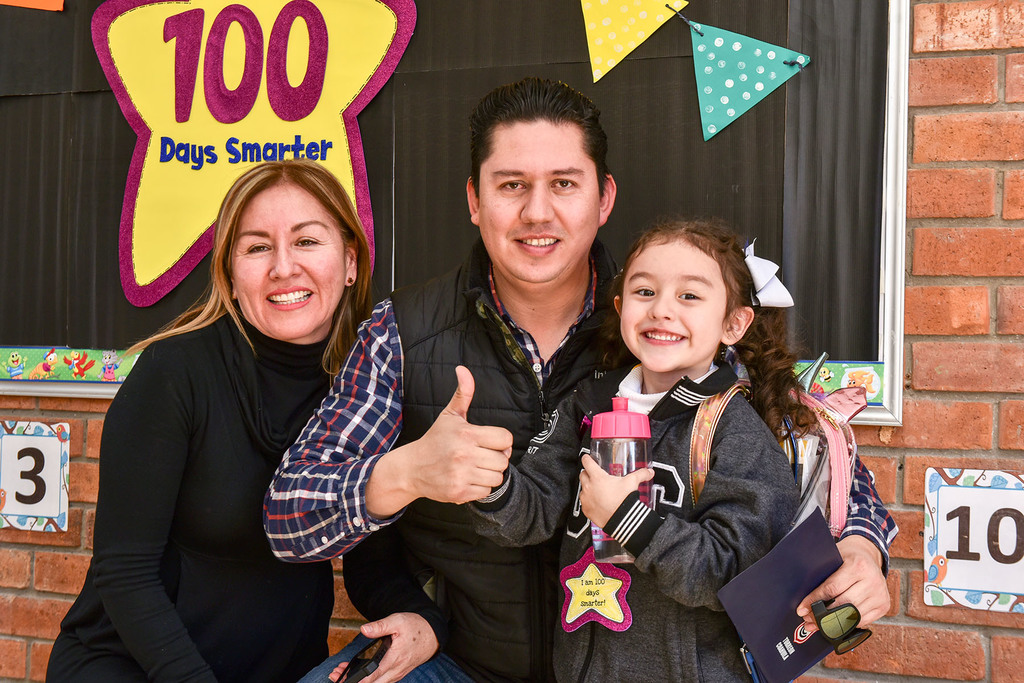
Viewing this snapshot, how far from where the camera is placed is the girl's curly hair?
149 cm

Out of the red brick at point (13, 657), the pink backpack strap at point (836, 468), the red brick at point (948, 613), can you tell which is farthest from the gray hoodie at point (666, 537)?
the red brick at point (13, 657)

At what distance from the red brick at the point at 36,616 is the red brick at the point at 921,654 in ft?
8.02

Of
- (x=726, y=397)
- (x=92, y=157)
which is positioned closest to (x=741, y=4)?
(x=726, y=397)

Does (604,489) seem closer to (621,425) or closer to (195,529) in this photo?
(621,425)

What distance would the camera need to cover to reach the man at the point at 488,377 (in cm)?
161

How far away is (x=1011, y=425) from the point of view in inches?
73.6

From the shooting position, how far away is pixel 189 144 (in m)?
2.32

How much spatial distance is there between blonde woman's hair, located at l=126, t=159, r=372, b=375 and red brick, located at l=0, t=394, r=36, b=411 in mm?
994

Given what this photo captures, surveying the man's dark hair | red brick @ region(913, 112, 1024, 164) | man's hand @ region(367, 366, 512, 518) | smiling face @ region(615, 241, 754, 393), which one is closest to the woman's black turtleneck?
man's hand @ region(367, 366, 512, 518)

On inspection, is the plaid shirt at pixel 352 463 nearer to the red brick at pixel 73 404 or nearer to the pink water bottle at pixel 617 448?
the pink water bottle at pixel 617 448

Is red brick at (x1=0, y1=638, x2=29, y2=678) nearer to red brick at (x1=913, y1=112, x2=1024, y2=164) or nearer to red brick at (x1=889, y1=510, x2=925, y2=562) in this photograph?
red brick at (x1=889, y1=510, x2=925, y2=562)

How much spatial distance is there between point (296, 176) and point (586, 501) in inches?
41.9

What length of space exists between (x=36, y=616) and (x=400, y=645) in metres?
1.65

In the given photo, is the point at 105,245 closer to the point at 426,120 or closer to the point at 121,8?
the point at 121,8
